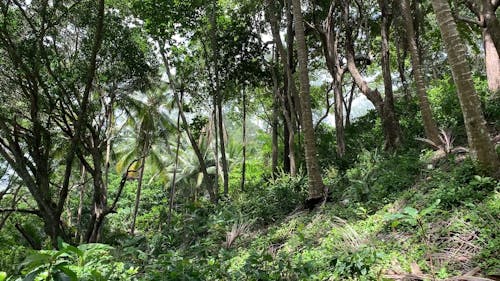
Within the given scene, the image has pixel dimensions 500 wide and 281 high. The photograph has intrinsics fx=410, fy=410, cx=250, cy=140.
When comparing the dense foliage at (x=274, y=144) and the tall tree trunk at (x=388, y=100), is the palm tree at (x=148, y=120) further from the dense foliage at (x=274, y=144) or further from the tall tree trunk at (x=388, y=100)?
the tall tree trunk at (x=388, y=100)

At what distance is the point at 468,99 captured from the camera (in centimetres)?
464

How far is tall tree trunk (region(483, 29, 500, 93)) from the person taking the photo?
30.0 feet

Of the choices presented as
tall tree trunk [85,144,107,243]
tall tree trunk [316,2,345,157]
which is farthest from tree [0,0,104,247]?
tall tree trunk [316,2,345,157]

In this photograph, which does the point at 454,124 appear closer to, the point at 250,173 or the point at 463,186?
the point at 463,186

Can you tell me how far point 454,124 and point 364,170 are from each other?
7.29 ft

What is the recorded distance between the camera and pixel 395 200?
6.02 metres

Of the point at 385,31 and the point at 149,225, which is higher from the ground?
the point at 385,31

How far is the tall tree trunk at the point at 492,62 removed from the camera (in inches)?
360

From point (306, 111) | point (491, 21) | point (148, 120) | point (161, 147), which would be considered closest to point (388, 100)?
point (491, 21)

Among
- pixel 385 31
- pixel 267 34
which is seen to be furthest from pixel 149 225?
pixel 385 31

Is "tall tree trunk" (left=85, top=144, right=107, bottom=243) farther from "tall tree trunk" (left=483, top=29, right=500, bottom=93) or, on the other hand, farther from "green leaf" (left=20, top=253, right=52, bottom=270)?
"tall tree trunk" (left=483, top=29, right=500, bottom=93)

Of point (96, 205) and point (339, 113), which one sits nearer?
point (96, 205)

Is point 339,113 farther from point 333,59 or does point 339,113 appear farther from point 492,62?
point 492,62

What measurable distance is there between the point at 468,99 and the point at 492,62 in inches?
224
